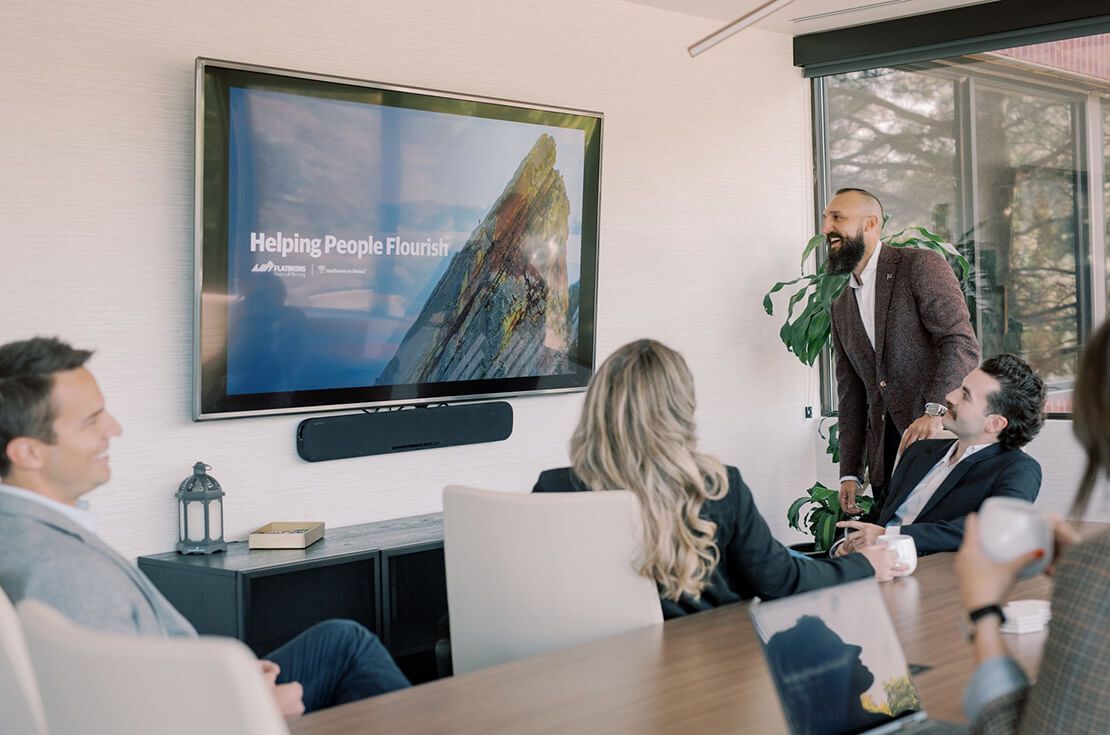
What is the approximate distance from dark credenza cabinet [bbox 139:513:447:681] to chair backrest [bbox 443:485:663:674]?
1361 mm

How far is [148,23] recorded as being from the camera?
373 centimetres

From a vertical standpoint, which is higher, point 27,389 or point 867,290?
point 867,290

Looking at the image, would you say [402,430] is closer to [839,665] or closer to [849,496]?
[849,496]

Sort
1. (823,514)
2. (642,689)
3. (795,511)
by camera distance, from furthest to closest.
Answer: (795,511), (823,514), (642,689)

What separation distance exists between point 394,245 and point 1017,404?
7.44 ft

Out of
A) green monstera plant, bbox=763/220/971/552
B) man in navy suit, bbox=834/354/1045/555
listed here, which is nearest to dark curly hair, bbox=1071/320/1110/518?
man in navy suit, bbox=834/354/1045/555

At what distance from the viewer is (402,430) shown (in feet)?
14.3

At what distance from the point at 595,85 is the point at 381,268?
1431 millimetres

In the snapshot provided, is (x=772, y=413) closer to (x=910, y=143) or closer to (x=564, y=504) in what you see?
(x=910, y=143)

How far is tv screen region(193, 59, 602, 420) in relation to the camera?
151 inches

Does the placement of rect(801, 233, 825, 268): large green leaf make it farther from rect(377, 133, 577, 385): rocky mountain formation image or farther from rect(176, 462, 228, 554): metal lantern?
rect(176, 462, 228, 554): metal lantern

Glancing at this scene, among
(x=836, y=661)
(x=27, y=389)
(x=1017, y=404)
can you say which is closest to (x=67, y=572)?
(x=27, y=389)

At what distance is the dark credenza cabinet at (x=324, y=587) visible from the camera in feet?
11.8

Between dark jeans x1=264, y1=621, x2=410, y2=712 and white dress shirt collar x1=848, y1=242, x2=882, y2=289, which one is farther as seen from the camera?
white dress shirt collar x1=848, y1=242, x2=882, y2=289
